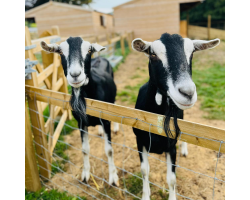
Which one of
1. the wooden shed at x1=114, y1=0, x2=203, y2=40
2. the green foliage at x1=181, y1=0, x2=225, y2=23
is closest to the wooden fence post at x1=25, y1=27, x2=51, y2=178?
the wooden shed at x1=114, y1=0, x2=203, y2=40

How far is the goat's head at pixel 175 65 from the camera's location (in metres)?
1.55

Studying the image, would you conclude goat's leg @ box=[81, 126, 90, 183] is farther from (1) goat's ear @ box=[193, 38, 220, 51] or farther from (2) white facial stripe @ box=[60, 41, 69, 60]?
(1) goat's ear @ box=[193, 38, 220, 51]

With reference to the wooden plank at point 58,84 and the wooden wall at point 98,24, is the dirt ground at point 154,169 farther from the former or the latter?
the wooden wall at point 98,24

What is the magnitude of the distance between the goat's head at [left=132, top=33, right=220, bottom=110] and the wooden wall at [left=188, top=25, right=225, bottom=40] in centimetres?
1789

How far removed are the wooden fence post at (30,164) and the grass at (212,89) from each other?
411cm

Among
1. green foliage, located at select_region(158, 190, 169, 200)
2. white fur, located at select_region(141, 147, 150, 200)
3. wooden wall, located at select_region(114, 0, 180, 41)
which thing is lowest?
green foliage, located at select_region(158, 190, 169, 200)

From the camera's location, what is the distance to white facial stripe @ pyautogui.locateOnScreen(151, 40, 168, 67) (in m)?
1.75

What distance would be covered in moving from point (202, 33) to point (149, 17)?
19.1 ft

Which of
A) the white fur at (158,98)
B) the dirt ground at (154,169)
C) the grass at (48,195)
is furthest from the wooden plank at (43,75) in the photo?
the white fur at (158,98)

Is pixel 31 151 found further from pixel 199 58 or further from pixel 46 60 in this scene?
pixel 199 58

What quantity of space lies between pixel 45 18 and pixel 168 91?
19609mm

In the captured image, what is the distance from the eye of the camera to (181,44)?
5.82ft

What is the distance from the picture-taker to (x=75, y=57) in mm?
2453

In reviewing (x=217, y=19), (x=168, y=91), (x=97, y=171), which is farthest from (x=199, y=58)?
(x=217, y=19)
